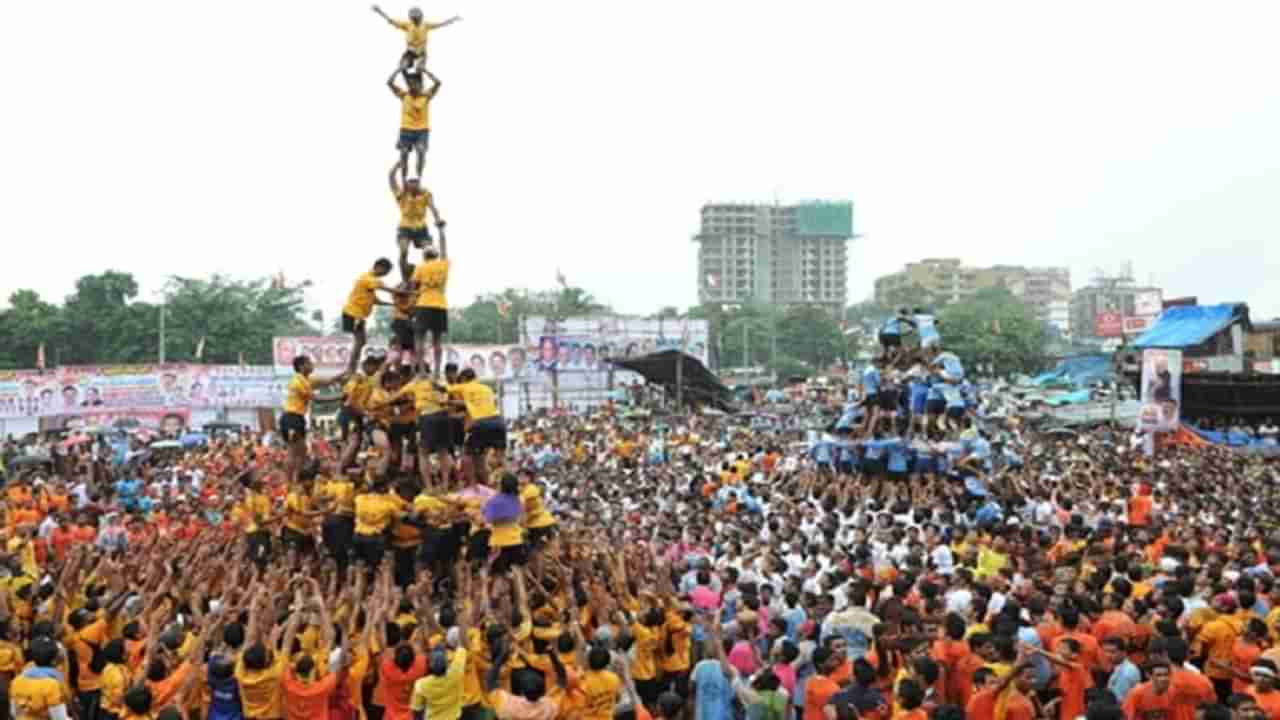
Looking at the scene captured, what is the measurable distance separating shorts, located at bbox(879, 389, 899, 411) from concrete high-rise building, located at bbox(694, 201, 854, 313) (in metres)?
112

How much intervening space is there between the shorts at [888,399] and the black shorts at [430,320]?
10026 mm

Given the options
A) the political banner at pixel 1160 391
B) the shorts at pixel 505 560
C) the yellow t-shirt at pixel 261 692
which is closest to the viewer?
the yellow t-shirt at pixel 261 692

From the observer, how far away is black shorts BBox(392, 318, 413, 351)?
12.6 meters

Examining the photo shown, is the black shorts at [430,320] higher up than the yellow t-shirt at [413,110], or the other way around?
the yellow t-shirt at [413,110]

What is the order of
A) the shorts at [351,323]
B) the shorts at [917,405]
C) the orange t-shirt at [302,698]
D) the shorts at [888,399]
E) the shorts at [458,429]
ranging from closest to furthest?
the orange t-shirt at [302,698], the shorts at [458,429], the shorts at [351,323], the shorts at [917,405], the shorts at [888,399]

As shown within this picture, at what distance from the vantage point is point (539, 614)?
8.61m

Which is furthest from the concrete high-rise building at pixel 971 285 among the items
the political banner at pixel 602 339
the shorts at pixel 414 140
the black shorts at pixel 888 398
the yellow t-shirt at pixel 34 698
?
the yellow t-shirt at pixel 34 698

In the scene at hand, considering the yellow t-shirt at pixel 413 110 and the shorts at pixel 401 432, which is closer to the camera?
the shorts at pixel 401 432

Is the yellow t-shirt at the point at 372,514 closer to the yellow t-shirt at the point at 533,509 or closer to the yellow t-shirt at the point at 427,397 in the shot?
the yellow t-shirt at the point at 427,397

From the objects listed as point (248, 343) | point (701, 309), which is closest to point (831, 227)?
point (701, 309)

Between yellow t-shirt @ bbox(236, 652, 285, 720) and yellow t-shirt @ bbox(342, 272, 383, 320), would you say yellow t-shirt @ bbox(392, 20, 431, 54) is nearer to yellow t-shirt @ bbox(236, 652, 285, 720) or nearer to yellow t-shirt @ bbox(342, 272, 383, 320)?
yellow t-shirt @ bbox(342, 272, 383, 320)

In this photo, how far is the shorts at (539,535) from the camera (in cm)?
1118

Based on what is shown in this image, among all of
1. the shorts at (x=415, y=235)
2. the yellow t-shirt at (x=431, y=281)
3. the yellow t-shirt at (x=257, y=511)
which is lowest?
the yellow t-shirt at (x=257, y=511)

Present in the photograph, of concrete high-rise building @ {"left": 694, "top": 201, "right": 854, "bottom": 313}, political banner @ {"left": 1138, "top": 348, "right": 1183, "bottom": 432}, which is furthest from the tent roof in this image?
concrete high-rise building @ {"left": 694, "top": 201, "right": 854, "bottom": 313}
